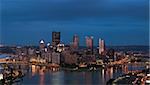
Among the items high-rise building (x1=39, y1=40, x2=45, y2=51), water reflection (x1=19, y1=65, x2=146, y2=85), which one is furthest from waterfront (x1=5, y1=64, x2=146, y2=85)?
high-rise building (x1=39, y1=40, x2=45, y2=51)

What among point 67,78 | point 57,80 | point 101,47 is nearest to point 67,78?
point 67,78

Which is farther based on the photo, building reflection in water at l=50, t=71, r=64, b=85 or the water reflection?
the water reflection

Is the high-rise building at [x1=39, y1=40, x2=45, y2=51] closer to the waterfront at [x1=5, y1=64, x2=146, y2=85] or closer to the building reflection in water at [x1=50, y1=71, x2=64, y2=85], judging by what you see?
the waterfront at [x1=5, y1=64, x2=146, y2=85]

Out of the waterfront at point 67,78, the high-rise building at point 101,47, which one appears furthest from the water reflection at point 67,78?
the high-rise building at point 101,47

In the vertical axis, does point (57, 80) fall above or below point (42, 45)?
below

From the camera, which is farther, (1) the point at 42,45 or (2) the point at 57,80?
(1) the point at 42,45

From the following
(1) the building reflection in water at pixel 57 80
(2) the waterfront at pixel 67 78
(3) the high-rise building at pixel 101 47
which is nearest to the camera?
(1) the building reflection in water at pixel 57 80

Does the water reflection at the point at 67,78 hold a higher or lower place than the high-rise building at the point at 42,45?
lower

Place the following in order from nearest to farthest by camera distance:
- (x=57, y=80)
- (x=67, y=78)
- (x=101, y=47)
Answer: (x=57, y=80) → (x=67, y=78) → (x=101, y=47)

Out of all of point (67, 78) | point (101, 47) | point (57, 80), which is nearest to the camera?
point (57, 80)

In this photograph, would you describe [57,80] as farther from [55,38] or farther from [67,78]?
[55,38]

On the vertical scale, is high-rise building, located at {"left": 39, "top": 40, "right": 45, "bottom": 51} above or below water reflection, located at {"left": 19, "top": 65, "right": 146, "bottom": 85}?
above

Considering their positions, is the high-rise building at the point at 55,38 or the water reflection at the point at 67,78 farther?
the high-rise building at the point at 55,38

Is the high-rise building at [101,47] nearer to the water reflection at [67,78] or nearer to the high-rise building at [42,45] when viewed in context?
the high-rise building at [42,45]
